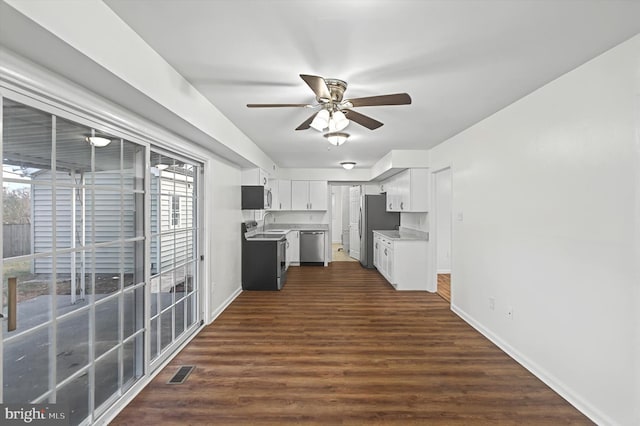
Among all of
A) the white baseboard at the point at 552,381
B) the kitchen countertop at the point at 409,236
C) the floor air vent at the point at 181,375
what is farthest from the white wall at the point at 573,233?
the floor air vent at the point at 181,375

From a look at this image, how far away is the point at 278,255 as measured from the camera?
5.26 m

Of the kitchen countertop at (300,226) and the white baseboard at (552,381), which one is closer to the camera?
the white baseboard at (552,381)

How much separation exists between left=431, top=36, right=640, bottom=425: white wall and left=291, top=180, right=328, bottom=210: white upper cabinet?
4.70 m

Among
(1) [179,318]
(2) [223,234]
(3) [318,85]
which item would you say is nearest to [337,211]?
(2) [223,234]

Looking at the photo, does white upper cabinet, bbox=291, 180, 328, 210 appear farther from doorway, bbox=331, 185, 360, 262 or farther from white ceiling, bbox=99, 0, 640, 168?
white ceiling, bbox=99, 0, 640, 168

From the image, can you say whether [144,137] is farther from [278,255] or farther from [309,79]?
[278,255]

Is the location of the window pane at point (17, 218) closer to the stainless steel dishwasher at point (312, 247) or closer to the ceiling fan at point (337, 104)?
the ceiling fan at point (337, 104)

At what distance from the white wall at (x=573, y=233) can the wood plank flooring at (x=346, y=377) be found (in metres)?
0.32

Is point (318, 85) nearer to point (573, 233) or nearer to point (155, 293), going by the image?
point (573, 233)

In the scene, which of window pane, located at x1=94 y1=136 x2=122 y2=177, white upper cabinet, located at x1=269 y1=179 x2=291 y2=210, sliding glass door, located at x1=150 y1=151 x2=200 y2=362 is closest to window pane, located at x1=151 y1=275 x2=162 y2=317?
sliding glass door, located at x1=150 y1=151 x2=200 y2=362

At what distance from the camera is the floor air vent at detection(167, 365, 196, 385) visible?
8.22 feet

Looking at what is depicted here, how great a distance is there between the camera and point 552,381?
242 centimetres

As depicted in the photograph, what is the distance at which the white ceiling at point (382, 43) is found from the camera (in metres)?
1.58

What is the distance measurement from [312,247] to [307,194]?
135cm
